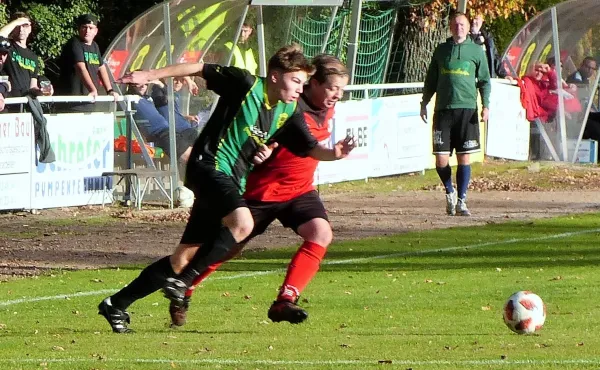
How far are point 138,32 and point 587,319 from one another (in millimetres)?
11155

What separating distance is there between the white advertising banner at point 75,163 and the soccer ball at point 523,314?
31.3ft

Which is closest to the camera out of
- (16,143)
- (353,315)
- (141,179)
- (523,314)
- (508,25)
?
(523,314)

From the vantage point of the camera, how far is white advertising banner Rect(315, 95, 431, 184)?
2067 cm

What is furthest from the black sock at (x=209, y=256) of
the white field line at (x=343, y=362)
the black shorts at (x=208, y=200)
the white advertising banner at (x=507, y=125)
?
the white advertising banner at (x=507, y=125)

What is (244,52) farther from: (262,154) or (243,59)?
(262,154)

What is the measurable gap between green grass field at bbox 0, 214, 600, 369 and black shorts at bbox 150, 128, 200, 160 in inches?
182

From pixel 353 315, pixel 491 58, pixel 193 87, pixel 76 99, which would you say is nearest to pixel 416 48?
pixel 491 58

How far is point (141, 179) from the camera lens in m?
18.1

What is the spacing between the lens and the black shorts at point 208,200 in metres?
8.23

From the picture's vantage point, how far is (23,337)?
329 inches

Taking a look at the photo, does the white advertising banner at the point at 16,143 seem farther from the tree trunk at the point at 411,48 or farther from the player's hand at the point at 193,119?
the tree trunk at the point at 411,48

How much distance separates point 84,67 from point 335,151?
31.8ft

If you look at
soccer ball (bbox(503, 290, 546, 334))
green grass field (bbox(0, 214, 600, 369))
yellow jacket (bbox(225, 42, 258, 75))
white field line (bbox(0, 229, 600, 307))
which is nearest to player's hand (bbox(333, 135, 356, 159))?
green grass field (bbox(0, 214, 600, 369))

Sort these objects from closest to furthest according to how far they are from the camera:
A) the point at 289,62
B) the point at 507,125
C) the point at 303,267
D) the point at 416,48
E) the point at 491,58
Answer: the point at 289,62
the point at 303,267
the point at 507,125
the point at 491,58
the point at 416,48
